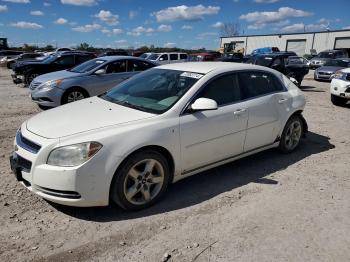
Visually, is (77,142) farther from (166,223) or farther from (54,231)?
(166,223)

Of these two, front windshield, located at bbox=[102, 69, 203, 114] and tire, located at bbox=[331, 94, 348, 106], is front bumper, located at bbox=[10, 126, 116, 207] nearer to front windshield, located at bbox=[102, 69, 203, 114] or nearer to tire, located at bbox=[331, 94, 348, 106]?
front windshield, located at bbox=[102, 69, 203, 114]

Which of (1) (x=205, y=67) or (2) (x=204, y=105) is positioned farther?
(1) (x=205, y=67)

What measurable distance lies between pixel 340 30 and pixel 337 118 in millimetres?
49482

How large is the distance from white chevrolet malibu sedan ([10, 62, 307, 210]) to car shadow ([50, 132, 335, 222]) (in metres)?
0.18

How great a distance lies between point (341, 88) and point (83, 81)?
24.0 feet

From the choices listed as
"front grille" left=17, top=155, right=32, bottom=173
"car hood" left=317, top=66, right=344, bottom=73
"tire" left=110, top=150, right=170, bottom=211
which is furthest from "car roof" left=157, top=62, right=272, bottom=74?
"car hood" left=317, top=66, right=344, bottom=73

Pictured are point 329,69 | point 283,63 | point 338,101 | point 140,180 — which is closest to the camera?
point 140,180

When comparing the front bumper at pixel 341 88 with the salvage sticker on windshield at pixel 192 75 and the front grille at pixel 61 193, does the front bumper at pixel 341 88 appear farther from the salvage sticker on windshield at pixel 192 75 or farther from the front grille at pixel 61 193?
the front grille at pixel 61 193

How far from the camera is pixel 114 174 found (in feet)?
11.6

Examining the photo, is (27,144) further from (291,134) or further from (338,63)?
(338,63)

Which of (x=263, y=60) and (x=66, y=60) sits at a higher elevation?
(x=263, y=60)

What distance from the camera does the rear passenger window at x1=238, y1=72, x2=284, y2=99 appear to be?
4.88 meters

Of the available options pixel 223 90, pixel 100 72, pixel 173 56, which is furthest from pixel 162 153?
pixel 173 56

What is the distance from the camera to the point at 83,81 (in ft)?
30.6
